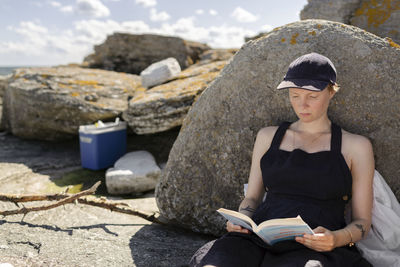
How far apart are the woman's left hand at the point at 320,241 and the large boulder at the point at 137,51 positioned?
754 cm

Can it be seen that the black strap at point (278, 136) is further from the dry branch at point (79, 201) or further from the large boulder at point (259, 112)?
the dry branch at point (79, 201)

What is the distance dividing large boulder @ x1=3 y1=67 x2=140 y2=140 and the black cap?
433cm

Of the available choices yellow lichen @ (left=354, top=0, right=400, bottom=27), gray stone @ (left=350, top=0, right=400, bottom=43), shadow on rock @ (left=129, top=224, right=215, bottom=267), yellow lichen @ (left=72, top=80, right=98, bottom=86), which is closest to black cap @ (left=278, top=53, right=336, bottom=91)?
shadow on rock @ (left=129, top=224, right=215, bottom=267)

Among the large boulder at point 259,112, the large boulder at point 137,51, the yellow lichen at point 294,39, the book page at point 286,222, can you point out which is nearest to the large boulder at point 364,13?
the large boulder at point 259,112

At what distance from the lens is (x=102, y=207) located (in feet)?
11.8

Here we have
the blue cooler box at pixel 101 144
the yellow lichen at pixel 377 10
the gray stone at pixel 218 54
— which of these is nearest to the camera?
the yellow lichen at pixel 377 10

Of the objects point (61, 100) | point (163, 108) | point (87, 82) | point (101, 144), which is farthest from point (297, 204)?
point (87, 82)

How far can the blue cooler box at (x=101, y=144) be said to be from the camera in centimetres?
549

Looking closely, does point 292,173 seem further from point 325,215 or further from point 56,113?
point 56,113

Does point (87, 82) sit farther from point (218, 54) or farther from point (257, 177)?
point (257, 177)

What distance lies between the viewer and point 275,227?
178 centimetres

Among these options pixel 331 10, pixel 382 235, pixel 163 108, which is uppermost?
pixel 331 10

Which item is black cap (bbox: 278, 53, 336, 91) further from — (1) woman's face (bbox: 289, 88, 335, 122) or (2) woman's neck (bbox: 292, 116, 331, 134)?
(2) woman's neck (bbox: 292, 116, 331, 134)

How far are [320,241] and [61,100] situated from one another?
5259 mm
